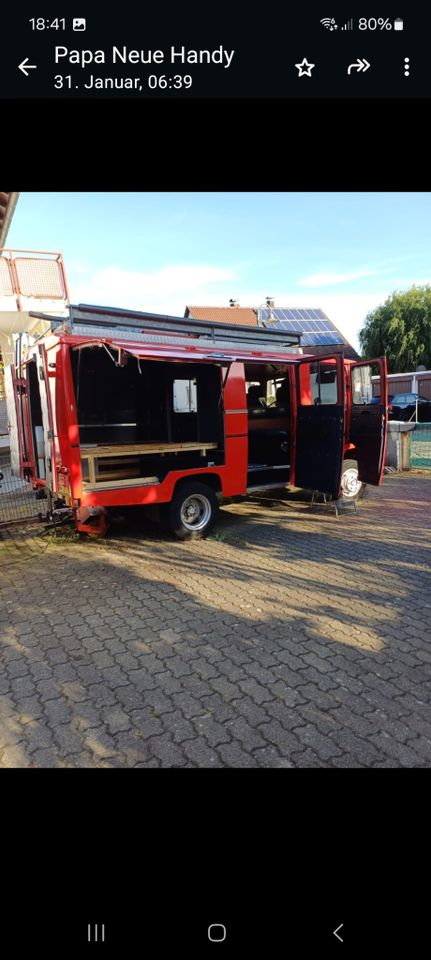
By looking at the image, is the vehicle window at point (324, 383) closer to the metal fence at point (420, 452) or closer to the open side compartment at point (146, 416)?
the open side compartment at point (146, 416)

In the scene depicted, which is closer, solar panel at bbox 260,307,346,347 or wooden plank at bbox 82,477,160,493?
wooden plank at bbox 82,477,160,493

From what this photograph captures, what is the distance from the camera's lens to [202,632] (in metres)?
3.90

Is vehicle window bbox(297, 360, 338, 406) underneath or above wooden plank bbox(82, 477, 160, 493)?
above

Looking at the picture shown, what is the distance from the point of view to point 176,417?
803 cm

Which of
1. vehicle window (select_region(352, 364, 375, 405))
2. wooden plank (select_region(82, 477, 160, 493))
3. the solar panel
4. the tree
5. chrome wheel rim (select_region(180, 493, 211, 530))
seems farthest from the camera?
the tree

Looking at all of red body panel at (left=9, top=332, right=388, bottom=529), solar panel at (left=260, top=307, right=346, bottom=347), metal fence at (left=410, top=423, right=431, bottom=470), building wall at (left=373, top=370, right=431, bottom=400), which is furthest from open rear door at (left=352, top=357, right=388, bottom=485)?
building wall at (left=373, top=370, right=431, bottom=400)

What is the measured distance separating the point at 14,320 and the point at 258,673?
37.5ft

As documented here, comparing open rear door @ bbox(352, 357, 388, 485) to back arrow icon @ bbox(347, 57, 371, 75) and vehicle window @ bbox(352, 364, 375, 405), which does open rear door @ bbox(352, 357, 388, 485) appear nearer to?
vehicle window @ bbox(352, 364, 375, 405)

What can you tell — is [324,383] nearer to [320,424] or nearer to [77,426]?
[320,424]

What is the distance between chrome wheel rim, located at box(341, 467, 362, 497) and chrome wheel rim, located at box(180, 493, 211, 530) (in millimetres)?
3350

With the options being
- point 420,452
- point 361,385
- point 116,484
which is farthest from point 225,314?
point 116,484

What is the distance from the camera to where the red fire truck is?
5812 millimetres

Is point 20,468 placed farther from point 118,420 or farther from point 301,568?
point 301,568
